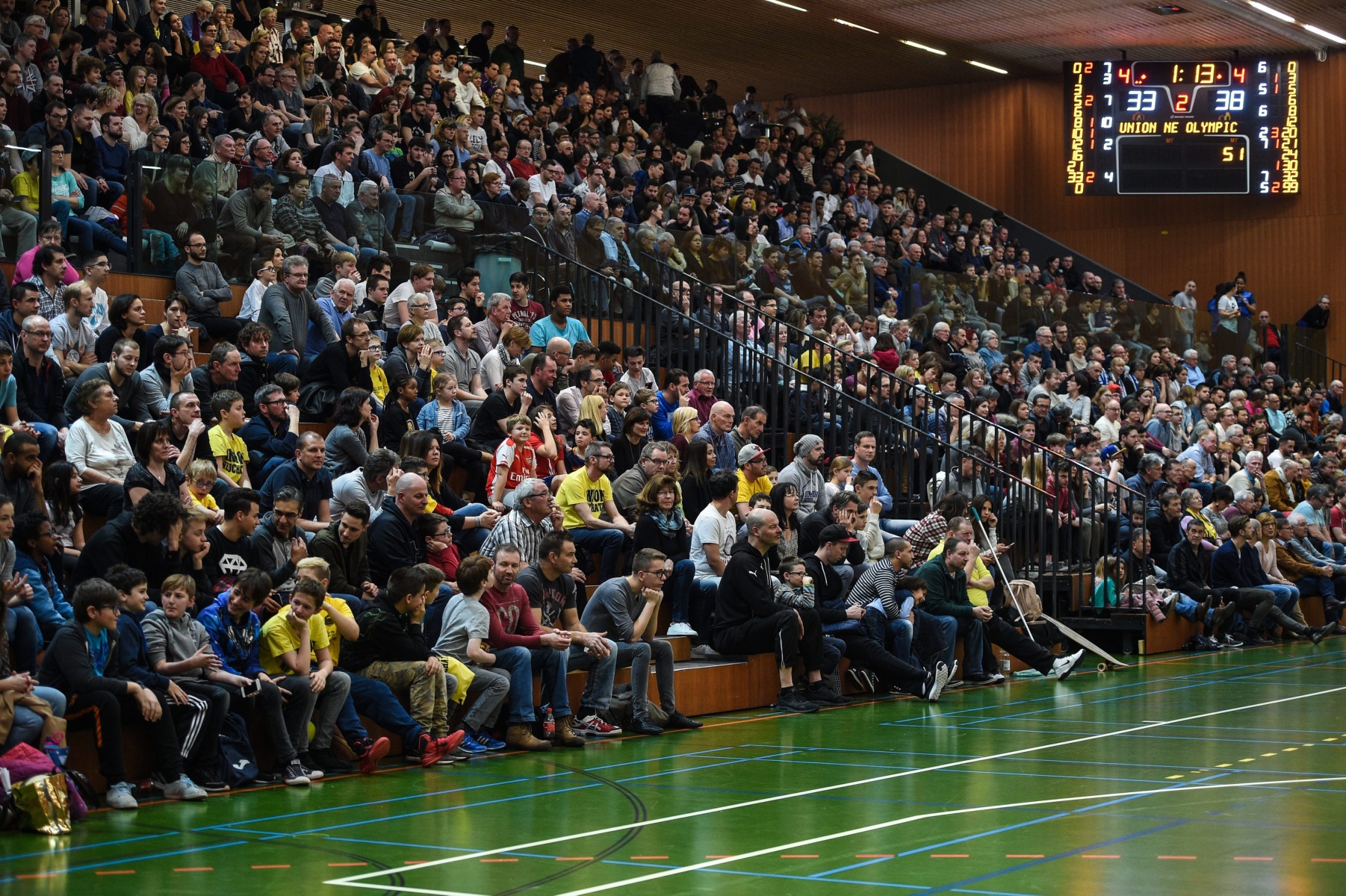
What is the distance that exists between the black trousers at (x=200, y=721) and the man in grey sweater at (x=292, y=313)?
501cm

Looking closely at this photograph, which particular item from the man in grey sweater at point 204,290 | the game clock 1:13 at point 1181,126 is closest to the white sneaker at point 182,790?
the man in grey sweater at point 204,290

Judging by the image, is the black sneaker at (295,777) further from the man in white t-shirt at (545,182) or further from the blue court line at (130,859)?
the man in white t-shirt at (545,182)

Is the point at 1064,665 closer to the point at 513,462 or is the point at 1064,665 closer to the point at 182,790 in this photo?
the point at 513,462

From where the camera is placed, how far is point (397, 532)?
34.0 feet

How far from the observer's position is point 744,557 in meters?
11.8

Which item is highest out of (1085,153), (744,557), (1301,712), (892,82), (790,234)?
(892,82)

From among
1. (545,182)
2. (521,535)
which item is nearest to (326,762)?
(521,535)

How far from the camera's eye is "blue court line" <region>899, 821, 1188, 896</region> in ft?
20.2

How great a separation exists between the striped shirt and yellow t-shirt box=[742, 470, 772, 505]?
96.4 inches

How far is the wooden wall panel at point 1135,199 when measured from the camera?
28.9 m

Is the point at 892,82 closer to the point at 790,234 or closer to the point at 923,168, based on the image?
the point at 923,168

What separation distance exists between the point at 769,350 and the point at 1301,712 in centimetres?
772

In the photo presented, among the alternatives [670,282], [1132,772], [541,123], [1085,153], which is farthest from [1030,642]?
[1085,153]

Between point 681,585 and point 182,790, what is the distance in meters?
4.77
